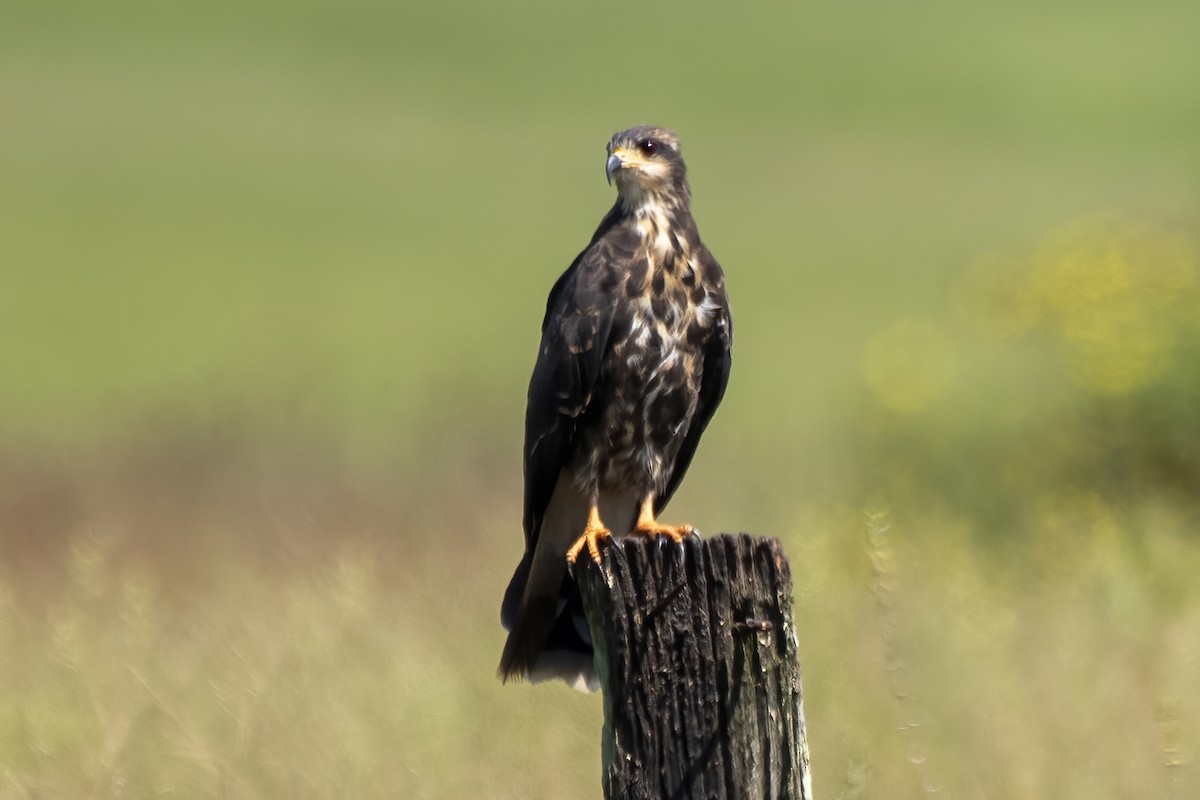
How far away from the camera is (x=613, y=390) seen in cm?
575

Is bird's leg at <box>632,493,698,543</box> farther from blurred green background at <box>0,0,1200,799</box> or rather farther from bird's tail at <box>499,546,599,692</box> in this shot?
blurred green background at <box>0,0,1200,799</box>

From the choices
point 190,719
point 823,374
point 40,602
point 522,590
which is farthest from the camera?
point 823,374

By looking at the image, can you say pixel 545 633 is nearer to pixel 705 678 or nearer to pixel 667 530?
pixel 667 530

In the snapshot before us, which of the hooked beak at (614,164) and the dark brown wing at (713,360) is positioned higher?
the hooked beak at (614,164)

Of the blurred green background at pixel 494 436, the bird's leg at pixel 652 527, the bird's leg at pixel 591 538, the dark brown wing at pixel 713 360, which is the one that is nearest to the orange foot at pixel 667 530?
the bird's leg at pixel 652 527

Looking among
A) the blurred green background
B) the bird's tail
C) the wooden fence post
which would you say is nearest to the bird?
the bird's tail

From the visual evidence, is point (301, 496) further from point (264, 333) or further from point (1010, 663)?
point (264, 333)

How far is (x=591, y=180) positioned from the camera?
3503 centimetres

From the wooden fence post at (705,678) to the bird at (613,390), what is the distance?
1641mm

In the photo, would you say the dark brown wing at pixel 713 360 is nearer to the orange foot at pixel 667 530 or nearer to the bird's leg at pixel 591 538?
the orange foot at pixel 667 530

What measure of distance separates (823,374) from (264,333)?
24.2ft

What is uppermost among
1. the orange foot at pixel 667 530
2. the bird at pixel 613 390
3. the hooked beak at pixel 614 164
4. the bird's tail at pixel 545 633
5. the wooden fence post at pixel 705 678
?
the hooked beak at pixel 614 164

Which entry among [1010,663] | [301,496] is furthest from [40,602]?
[1010,663]

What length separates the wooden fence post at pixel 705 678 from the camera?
3.69 meters
